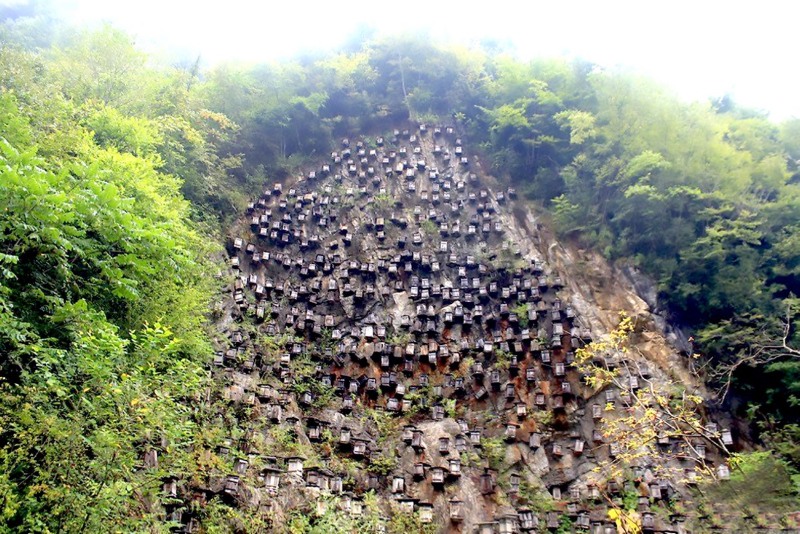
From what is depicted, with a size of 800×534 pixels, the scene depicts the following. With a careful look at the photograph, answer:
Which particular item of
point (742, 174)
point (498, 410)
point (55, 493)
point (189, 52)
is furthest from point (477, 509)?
point (189, 52)

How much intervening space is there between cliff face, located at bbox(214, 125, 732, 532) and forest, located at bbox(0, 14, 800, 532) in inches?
50.7

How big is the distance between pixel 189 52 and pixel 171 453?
3680 centimetres

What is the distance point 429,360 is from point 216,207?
10.5m

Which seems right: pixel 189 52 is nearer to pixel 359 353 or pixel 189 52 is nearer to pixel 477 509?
pixel 359 353

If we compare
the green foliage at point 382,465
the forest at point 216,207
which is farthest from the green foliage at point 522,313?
the green foliage at point 382,465

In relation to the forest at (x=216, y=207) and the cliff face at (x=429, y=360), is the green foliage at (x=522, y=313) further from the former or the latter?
the forest at (x=216, y=207)

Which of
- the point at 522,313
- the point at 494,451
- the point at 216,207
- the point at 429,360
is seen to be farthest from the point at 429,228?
the point at 494,451

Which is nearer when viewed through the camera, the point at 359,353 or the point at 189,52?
the point at 359,353

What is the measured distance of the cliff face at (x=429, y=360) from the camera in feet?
39.5

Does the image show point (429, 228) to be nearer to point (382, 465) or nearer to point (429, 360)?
point (429, 360)

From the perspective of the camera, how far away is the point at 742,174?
53.0ft

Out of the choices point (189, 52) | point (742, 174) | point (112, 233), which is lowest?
point (112, 233)

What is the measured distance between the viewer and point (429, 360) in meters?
15.8

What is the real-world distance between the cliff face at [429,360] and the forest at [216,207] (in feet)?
4.23
